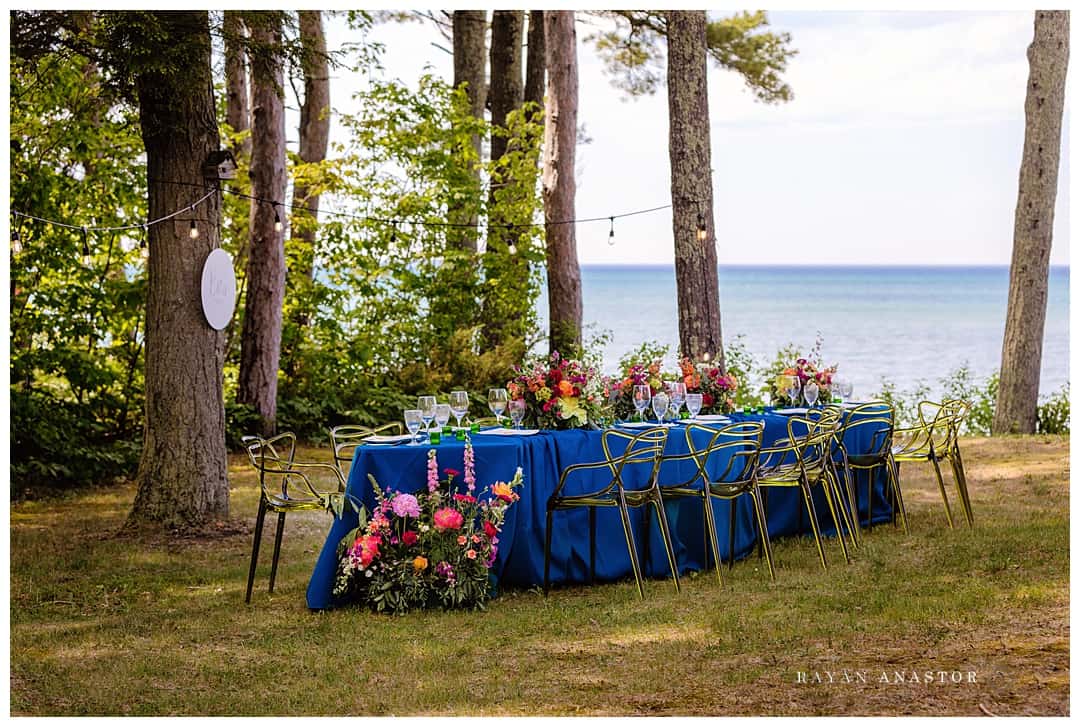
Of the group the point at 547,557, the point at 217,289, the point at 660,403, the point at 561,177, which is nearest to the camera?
the point at 547,557

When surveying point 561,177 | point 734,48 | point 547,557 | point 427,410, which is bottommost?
point 547,557

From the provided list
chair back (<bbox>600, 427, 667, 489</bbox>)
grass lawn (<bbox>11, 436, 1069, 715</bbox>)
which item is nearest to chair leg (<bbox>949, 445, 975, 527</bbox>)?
grass lawn (<bbox>11, 436, 1069, 715</bbox>)

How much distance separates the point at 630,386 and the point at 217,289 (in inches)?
104

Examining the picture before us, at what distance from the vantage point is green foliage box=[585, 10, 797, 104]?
14898 millimetres

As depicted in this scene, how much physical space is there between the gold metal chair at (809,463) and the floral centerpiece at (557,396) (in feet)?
2.77

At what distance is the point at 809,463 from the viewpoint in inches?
234

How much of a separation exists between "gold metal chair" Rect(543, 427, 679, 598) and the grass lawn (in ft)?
0.47

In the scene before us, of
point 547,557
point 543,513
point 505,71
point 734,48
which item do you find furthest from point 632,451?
point 734,48

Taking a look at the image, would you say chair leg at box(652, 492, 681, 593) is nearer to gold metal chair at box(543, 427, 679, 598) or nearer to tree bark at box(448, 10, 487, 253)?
gold metal chair at box(543, 427, 679, 598)

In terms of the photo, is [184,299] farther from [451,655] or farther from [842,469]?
[842,469]

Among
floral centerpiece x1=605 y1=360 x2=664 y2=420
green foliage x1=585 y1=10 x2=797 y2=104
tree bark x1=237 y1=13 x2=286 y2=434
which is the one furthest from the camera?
green foliage x1=585 y1=10 x2=797 y2=104

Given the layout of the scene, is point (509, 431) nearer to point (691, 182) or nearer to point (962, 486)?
point (962, 486)

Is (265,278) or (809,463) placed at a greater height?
(265,278)

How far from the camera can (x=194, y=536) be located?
670 centimetres
